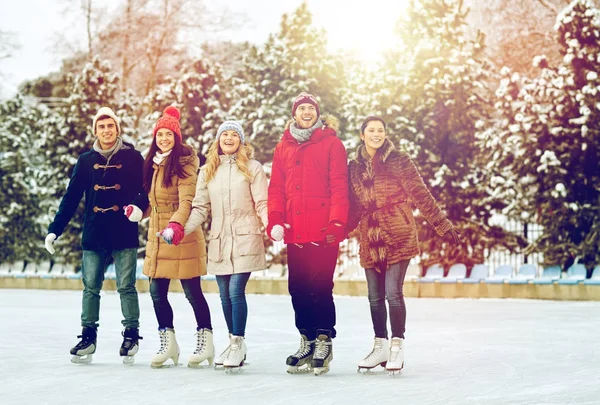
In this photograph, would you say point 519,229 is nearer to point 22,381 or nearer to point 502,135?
point 502,135

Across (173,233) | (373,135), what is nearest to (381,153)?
(373,135)

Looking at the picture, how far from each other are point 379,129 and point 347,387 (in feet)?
6.21

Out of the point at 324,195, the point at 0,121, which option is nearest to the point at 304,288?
the point at 324,195

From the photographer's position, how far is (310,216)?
7348mm

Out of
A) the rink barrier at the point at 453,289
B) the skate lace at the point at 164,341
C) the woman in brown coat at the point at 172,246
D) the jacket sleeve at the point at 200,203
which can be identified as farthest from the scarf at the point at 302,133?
the rink barrier at the point at 453,289

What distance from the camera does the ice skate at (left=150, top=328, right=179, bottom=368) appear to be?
301 inches

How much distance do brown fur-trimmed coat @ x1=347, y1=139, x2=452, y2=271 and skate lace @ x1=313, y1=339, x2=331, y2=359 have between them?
602mm

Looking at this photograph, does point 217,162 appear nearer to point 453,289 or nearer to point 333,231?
point 333,231

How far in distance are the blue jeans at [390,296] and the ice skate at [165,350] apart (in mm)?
1488

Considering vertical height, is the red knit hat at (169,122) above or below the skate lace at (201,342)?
above

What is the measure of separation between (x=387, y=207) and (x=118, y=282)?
216cm

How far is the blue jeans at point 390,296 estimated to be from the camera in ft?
23.9

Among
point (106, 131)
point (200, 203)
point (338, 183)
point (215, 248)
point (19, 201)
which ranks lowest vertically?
point (215, 248)

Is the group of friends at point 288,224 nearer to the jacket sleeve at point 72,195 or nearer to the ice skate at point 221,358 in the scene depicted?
the ice skate at point 221,358
